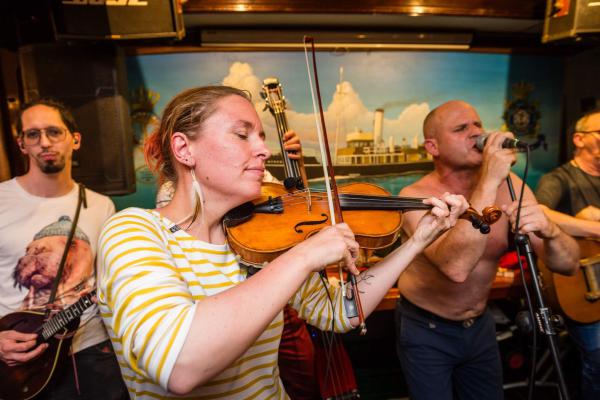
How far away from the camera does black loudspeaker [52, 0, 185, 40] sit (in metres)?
2.54

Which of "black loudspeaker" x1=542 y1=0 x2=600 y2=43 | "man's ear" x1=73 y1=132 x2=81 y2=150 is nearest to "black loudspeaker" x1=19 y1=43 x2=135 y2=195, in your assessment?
"man's ear" x1=73 y1=132 x2=81 y2=150

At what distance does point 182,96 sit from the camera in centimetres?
140

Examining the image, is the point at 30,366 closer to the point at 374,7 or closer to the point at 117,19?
the point at 117,19

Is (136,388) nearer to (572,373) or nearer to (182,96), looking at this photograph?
(182,96)

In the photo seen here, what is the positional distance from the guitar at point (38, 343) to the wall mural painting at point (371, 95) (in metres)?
1.45

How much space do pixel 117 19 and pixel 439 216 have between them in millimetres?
2537

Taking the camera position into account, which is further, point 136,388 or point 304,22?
point 304,22

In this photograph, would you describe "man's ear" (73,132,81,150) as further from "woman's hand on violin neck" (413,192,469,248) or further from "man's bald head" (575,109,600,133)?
"man's bald head" (575,109,600,133)

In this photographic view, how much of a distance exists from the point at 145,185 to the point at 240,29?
5.42ft

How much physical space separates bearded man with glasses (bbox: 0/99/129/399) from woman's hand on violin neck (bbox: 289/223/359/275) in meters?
1.85

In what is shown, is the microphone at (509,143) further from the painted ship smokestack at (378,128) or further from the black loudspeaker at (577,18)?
the black loudspeaker at (577,18)

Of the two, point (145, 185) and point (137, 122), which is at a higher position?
point (137, 122)

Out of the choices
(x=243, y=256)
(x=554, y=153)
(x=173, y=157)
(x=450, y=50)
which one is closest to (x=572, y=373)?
(x=554, y=153)

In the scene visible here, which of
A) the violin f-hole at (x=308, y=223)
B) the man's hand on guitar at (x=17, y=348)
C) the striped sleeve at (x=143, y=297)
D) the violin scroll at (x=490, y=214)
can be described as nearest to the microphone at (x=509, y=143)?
the violin scroll at (x=490, y=214)
